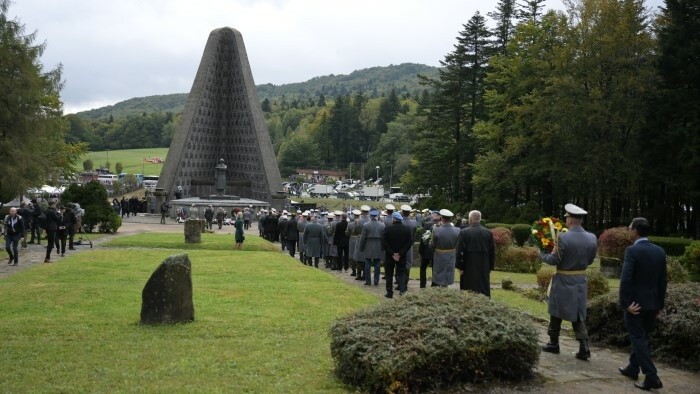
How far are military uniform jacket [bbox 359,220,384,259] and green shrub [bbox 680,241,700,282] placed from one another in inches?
334

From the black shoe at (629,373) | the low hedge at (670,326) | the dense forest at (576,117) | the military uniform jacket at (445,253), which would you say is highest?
the dense forest at (576,117)

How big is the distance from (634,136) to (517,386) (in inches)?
1263

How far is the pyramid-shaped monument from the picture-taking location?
54.9m

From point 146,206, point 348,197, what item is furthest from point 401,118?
point 146,206

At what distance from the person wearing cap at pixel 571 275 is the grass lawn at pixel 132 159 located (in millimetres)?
115340

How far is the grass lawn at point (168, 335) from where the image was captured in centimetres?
676

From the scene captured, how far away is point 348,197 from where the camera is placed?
3546 inches

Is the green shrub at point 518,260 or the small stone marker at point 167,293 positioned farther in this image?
Result: the green shrub at point 518,260

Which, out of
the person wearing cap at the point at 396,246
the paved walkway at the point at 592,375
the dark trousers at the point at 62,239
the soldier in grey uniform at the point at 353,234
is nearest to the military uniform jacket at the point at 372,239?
the person wearing cap at the point at 396,246

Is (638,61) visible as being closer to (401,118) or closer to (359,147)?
(401,118)

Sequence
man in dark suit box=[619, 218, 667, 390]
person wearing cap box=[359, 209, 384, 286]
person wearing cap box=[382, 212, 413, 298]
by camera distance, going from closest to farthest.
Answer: man in dark suit box=[619, 218, 667, 390]
person wearing cap box=[382, 212, 413, 298]
person wearing cap box=[359, 209, 384, 286]

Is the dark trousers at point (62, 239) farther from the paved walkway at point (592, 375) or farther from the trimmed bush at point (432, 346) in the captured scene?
the paved walkway at point (592, 375)

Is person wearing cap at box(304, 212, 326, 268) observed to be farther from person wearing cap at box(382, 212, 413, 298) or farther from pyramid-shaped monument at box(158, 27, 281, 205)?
pyramid-shaped monument at box(158, 27, 281, 205)

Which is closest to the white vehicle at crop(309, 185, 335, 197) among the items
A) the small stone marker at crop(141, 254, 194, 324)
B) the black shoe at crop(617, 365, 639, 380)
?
the small stone marker at crop(141, 254, 194, 324)
